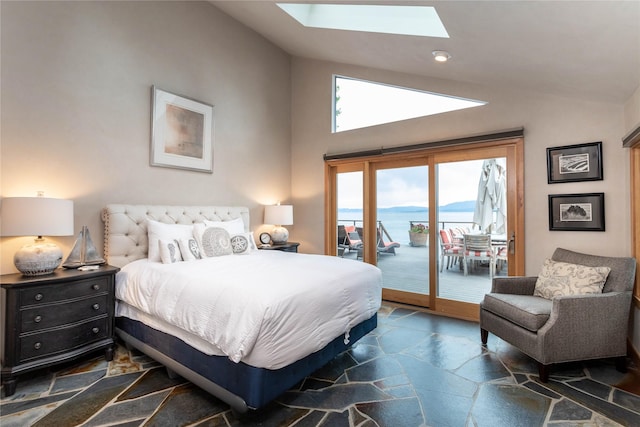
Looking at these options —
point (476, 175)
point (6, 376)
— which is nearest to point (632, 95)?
point (476, 175)

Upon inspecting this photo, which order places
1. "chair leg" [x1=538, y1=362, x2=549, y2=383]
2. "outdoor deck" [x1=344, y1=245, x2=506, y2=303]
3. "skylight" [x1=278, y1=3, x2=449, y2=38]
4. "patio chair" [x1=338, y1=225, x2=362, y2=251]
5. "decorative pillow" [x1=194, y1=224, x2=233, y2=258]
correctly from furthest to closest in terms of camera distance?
1. "patio chair" [x1=338, y1=225, x2=362, y2=251]
2. "outdoor deck" [x1=344, y1=245, x2=506, y2=303]
3. "decorative pillow" [x1=194, y1=224, x2=233, y2=258]
4. "skylight" [x1=278, y1=3, x2=449, y2=38]
5. "chair leg" [x1=538, y1=362, x2=549, y2=383]

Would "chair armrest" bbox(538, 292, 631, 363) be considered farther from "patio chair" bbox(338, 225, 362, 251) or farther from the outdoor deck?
"patio chair" bbox(338, 225, 362, 251)

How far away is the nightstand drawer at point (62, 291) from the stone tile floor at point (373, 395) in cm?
62

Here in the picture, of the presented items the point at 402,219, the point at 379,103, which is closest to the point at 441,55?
the point at 379,103

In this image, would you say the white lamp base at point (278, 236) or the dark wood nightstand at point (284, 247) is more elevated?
the white lamp base at point (278, 236)

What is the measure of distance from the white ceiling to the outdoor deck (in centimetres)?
204

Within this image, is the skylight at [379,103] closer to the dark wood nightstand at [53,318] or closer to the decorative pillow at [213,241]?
the decorative pillow at [213,241]

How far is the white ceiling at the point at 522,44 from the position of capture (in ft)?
6.15

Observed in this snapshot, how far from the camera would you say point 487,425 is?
1899 mm

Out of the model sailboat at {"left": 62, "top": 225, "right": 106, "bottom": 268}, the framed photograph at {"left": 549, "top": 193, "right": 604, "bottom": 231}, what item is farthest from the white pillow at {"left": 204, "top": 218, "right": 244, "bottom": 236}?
the framed photograph at {"left": 549, "top": 193, "right": 604, "bottom": 231}

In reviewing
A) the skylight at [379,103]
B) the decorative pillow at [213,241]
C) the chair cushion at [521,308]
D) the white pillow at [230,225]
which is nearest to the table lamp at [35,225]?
the decorative pillow at [213,241]

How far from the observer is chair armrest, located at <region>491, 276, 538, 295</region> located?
3.02 metres

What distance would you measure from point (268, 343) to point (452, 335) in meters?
2.28

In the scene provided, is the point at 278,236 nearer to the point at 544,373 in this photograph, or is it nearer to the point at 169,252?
the point at 169,252
